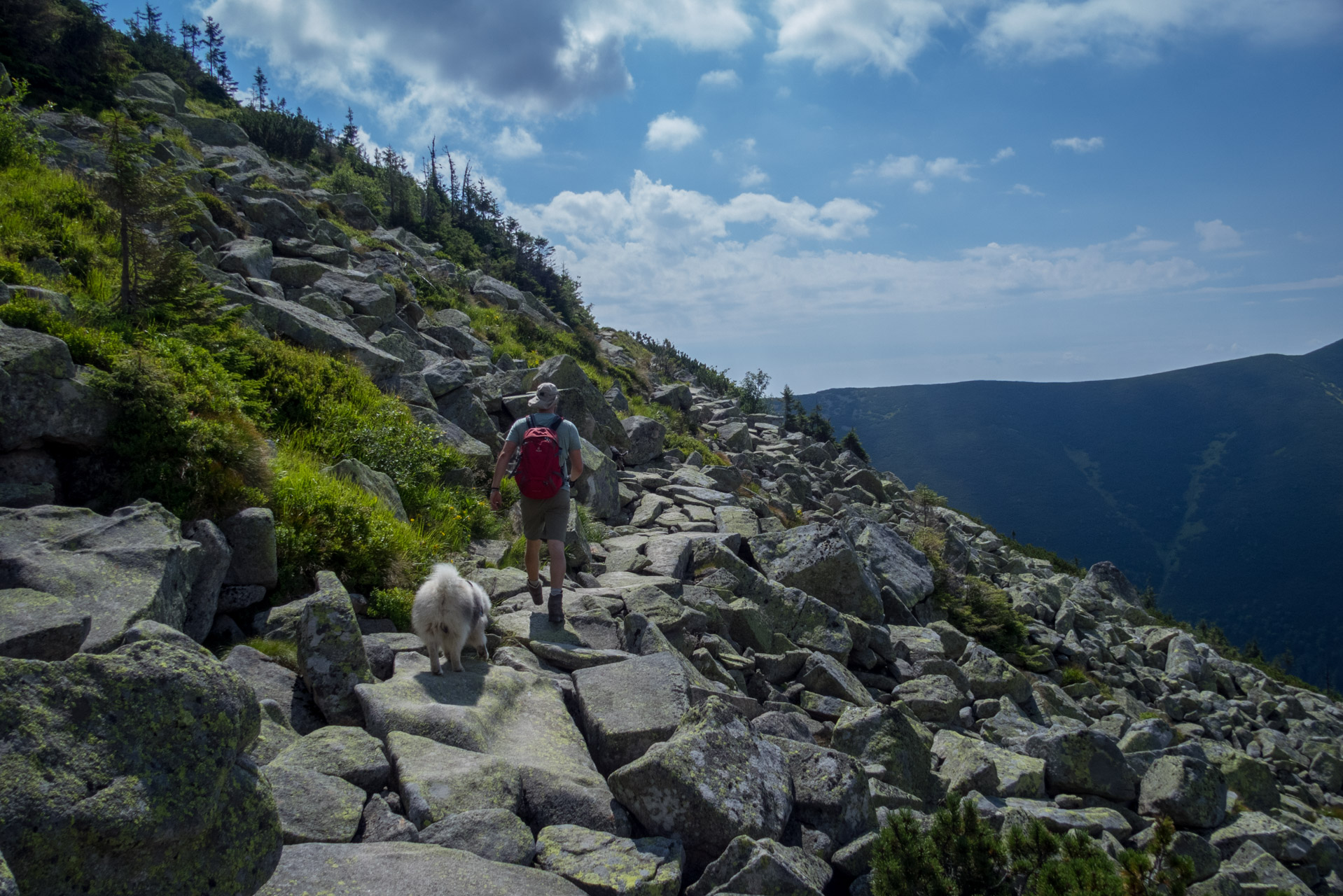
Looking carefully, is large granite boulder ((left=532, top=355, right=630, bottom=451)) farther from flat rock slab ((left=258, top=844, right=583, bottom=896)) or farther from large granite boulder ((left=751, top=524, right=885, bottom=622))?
flat rock slab ((left=258, top=844, right=583, bottom=896))

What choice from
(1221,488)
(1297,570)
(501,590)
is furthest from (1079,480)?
(501,590)

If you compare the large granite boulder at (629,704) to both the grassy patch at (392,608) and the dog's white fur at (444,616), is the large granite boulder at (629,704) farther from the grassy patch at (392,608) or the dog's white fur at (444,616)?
the grassy patch at (392,608)

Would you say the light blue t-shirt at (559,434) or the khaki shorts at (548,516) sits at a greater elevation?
the light blue t-shirt at (559,434)

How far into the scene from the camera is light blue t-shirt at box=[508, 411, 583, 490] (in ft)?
28.0

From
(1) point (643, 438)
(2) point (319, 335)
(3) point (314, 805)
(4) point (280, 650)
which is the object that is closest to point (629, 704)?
(3) point (314, 805)

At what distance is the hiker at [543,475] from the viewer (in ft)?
27.2

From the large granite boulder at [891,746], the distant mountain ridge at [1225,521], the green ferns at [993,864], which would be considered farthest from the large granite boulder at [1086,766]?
the distant mountain ridge at [1225,521]

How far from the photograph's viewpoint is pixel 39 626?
4117mm

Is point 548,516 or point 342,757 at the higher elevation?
point 548,516

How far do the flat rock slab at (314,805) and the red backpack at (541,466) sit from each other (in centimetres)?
449

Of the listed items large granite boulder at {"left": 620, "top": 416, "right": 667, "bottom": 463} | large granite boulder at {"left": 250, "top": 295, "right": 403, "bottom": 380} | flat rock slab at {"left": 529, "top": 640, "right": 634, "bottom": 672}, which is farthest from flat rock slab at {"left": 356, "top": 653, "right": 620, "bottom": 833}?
large granite boulder at {"left": 620, "top": 416, "right": 667, "bottom": 463}

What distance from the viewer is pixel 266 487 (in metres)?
7.61

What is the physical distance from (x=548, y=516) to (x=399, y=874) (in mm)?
5346

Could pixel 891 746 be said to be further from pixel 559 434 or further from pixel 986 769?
pixel 559 434
